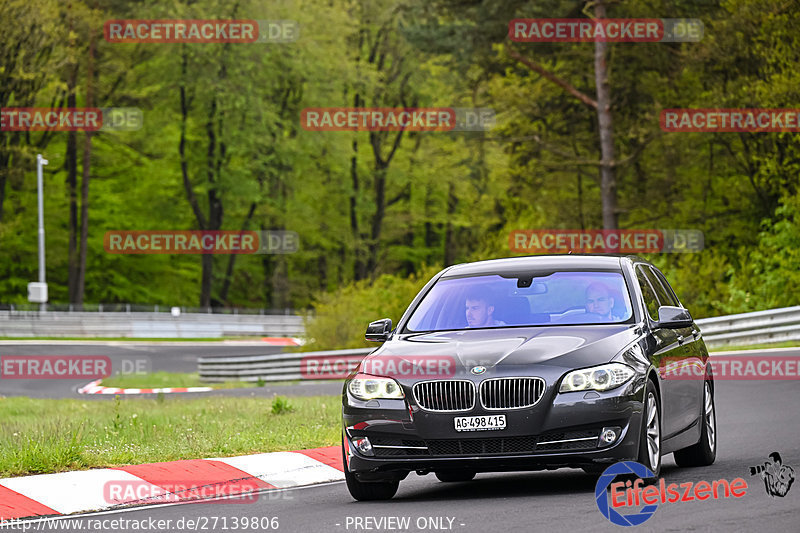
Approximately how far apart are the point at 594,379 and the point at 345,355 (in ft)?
70.1

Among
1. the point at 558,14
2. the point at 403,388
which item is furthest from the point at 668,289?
the point at 558,14

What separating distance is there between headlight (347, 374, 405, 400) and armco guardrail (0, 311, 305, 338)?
137 feet

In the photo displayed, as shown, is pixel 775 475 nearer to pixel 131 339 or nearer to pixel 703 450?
pixel 703 450

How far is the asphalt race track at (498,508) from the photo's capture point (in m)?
7.73

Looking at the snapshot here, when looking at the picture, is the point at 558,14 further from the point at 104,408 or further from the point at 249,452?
the point at 249,452

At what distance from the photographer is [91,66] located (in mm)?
60312

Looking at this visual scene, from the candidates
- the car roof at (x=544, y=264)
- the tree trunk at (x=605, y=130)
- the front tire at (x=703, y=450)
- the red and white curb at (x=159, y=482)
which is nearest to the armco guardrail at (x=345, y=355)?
the tree trunk at (x=605, y=130)

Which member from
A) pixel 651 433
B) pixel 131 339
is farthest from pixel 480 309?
pixel 131 339

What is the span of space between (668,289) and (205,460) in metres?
4.29

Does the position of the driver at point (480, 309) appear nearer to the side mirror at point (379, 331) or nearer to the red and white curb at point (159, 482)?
the side mirror at point (379, 331)

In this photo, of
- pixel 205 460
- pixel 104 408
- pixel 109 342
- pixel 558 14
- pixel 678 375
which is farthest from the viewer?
pixel 109 342

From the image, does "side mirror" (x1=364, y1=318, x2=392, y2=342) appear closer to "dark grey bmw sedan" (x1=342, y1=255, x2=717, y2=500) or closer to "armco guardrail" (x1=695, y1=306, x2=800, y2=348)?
"dark grey bmw sedan" (x1=342, y1=255, x2=717, y2=500)

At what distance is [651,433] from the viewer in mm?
9164

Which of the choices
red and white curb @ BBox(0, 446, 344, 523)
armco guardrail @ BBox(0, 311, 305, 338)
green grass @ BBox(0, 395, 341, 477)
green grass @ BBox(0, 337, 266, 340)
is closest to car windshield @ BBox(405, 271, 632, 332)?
red and white curb @ BBox(0, 446, 344, 523)
